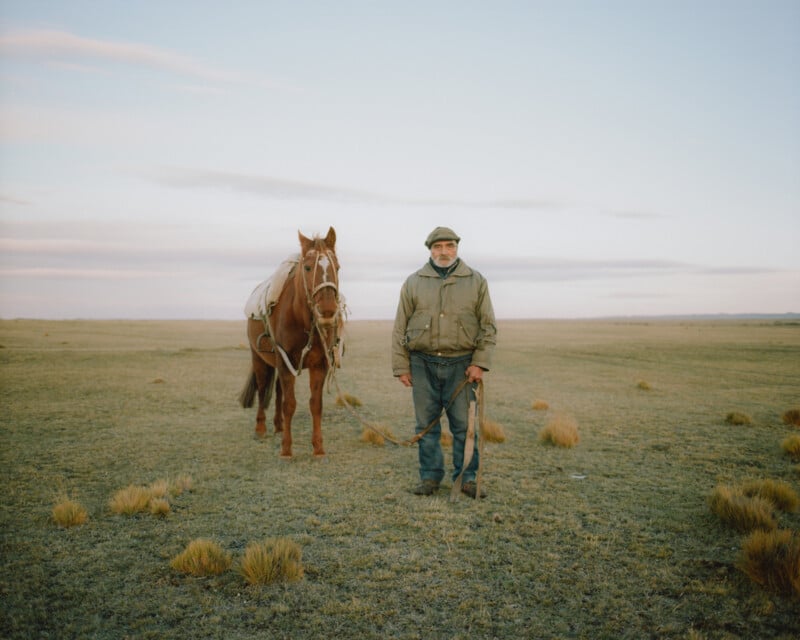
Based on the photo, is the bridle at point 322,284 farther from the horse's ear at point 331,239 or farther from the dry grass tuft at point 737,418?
the dry grass tuft at point 737,418

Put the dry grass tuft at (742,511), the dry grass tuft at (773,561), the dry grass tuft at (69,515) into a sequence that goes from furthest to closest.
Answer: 1. the dry grass tuft at (69,515)
2. the dry grass tuft at (742,511)
3. the dry grass tuft at (773,561)

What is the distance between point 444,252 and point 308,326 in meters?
2.43

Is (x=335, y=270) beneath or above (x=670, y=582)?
above

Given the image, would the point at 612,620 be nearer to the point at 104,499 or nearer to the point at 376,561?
the point at 376,561

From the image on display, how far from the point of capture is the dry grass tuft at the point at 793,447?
707 centimetres

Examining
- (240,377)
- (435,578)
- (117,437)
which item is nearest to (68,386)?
(240,377)

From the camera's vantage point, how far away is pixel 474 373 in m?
5.36

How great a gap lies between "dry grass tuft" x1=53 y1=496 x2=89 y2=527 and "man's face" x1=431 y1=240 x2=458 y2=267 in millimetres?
A: 4541

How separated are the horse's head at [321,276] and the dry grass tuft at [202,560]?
3.00 meters

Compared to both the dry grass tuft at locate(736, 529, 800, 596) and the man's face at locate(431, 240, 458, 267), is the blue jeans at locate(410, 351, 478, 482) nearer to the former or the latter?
the man's face at locate(431, 240, 458, 267)

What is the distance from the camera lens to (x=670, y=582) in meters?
3.66

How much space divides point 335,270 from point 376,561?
372 centimetres

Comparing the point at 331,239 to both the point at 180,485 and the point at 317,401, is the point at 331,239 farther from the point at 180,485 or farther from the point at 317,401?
the point at 180,485

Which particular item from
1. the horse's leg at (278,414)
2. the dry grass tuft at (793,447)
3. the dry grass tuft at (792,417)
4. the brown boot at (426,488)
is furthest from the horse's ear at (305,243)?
the dry grass tuft at (792,417)
